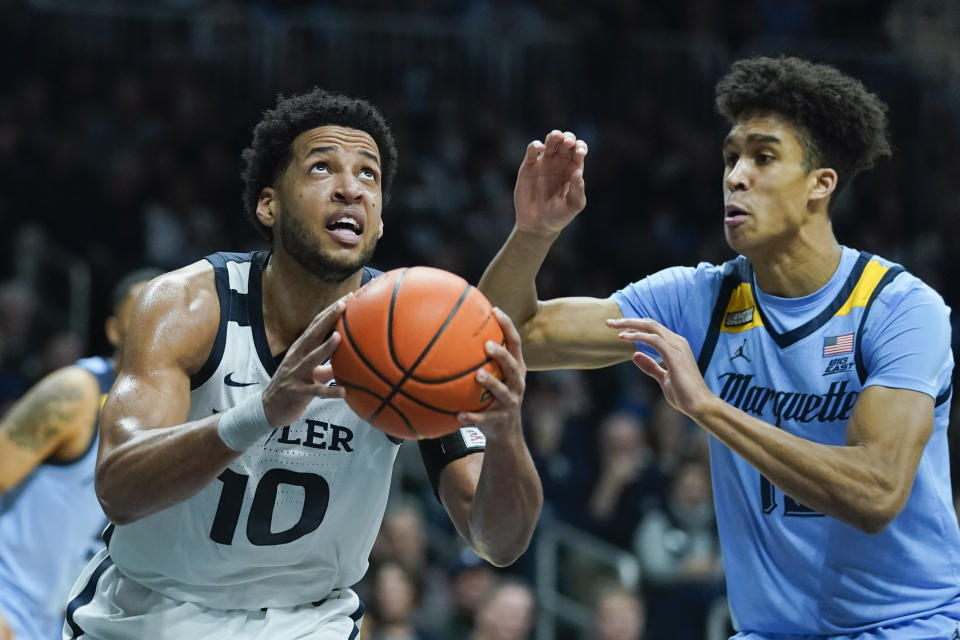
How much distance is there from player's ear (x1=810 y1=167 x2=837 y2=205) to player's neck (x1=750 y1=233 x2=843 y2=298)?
155 millimetres

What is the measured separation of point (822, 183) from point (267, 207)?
1925 millimetres

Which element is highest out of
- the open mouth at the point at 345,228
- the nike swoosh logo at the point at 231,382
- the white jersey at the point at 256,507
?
the open mouth at the point at 345,228

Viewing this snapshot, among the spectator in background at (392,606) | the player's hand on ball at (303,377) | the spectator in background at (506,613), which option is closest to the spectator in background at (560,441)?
the spectator in background at (506,613)

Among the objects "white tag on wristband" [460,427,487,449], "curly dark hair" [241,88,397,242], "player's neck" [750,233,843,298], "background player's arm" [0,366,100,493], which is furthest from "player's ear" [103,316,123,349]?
"player's neck" [750,233,843,298]

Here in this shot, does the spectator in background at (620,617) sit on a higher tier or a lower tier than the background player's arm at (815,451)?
lower

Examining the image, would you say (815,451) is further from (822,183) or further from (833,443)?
(822,183)

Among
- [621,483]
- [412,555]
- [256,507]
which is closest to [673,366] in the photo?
[256,507]

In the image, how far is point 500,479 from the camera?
3.72m

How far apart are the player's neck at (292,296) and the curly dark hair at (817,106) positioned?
61.3 inches

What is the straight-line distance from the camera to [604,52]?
13109 millimetres

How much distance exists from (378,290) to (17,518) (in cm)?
326

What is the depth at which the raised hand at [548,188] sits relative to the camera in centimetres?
436

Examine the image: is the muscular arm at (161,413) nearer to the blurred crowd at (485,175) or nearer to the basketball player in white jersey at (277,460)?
the basketball player in white jersey at (277,460)

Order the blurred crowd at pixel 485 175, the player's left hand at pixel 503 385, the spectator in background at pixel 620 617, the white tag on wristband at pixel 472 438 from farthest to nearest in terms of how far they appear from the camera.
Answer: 1. the blurred crowd at pixel 485 175
2. the spectator in background at pixel 620 617
3. the white tag on wristband at pixel 472 438
4. the player's left hand at pixel 503 385
